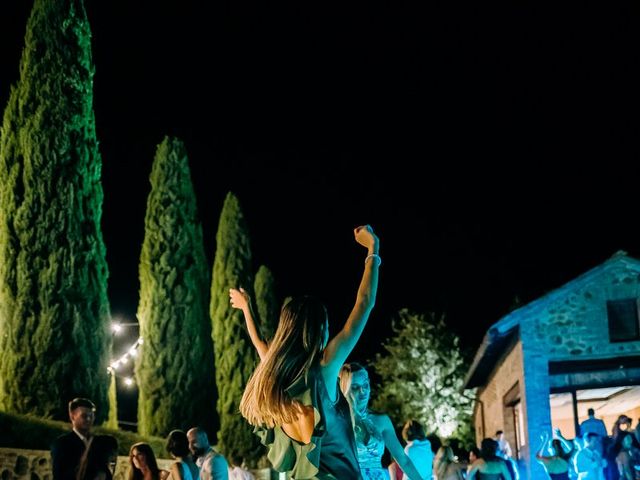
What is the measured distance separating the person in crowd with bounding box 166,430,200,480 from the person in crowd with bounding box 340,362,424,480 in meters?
1.87

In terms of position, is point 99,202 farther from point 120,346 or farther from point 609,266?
point 120,346

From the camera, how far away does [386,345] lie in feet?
154

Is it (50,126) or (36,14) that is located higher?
(36,14)

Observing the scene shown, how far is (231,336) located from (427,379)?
19.5 metres

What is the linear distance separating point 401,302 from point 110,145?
2799cm

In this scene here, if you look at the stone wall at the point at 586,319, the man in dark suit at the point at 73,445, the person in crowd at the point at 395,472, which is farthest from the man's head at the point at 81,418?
the stone wall at the point at 586,319

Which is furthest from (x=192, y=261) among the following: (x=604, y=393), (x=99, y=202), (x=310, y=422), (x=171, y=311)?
(x=310, y=422)

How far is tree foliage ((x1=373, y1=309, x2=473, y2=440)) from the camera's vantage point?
144 feet

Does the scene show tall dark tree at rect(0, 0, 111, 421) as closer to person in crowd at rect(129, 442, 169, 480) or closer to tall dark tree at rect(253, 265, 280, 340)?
person in crowd at rect(129, 442, 169, 480)

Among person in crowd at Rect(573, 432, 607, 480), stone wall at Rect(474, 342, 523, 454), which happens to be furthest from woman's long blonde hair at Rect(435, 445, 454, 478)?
A: stone wall at Rect(474, 342, 523, 454)

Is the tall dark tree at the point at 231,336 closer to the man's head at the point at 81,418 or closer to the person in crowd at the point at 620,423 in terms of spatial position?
the person in crowd at the point at 620,423

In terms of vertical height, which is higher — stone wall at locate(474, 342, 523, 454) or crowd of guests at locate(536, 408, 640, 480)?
stone wall at locate(474, 342, 523, 454)

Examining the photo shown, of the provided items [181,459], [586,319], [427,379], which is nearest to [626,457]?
[586,319]

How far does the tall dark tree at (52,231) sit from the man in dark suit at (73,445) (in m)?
8.76
